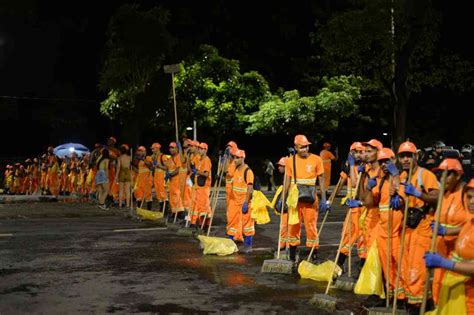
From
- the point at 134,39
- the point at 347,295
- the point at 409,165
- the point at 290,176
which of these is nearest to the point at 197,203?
the point at 290,176

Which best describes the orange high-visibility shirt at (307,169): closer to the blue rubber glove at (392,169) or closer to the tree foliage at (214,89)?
the blue rubber glove at (392,169)

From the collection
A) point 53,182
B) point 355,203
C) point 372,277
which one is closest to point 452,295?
point 372,277

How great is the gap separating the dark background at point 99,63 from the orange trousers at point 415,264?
2879 centimetres

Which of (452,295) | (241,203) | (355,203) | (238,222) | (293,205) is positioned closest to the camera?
(452,295)

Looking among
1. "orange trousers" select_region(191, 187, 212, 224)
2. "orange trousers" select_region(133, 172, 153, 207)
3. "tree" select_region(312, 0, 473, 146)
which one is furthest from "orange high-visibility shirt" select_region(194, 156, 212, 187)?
"tree" select_region(312, 0, 473, 146)

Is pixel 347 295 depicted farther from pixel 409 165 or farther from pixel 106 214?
pixel 106 214

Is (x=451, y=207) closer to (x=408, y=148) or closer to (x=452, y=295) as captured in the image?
(x=452, y=295)

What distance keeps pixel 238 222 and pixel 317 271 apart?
299cm

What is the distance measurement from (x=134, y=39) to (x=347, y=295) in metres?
24.2

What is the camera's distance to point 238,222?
1183 centimetres

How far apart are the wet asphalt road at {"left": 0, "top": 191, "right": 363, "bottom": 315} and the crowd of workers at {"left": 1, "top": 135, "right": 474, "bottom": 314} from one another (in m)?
0.80

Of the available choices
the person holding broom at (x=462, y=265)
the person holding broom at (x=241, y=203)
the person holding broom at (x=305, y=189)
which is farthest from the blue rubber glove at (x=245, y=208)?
the person holding broom at (x=462, y=265)

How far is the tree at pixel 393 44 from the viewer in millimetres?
25281

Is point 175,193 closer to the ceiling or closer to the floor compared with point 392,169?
closer to the floor
